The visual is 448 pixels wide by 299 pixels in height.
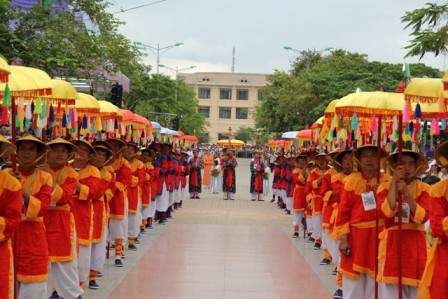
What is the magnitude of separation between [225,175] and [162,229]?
12.8 m

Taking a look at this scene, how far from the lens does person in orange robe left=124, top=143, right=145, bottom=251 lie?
47.9 ft

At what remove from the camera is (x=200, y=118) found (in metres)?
83.8

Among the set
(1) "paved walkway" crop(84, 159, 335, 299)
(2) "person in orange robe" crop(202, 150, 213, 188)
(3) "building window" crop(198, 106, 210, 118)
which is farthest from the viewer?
(3) "building window" crop(198, 106, 210, 118)

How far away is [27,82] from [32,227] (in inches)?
80.0

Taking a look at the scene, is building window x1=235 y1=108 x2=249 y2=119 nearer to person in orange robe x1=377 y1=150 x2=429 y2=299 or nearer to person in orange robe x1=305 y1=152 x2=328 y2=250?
person in orange robe x1=305 y1=152 x2=328 y2=250

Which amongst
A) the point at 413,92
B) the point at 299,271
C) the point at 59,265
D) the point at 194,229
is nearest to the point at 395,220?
the point at 413,92

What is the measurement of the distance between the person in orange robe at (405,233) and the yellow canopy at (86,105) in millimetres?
6887

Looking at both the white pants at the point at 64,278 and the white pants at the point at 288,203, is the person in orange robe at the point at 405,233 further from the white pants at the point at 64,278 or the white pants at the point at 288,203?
the white pants at the point at 288,203

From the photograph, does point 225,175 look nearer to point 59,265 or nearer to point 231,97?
point 59,265

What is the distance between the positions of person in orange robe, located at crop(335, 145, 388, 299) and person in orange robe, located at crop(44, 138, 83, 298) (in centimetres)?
276

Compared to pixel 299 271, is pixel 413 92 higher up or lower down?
higher up

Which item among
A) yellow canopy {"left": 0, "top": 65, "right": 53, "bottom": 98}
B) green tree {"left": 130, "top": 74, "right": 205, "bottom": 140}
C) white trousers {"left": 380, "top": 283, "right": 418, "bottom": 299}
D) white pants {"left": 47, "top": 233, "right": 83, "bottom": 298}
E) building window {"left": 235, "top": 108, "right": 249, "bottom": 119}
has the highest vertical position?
building window {"left": 235, "top": 108, "right": 249, "bottom": 119}

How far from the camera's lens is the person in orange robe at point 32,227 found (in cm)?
768

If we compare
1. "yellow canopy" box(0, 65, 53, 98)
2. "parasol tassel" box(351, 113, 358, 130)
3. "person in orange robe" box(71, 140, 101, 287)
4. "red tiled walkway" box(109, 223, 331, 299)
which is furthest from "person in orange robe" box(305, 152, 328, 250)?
"yellow canopy" box(0, 65, 53, 98)
